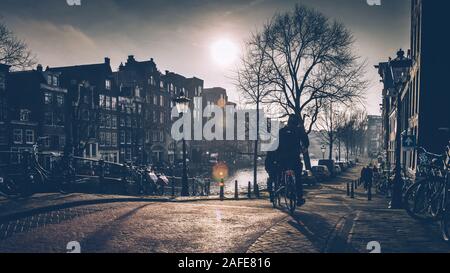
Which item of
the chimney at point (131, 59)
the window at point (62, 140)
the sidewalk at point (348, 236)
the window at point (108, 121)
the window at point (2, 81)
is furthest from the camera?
the chimney at point (131, 59)

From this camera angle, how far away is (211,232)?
4.61 metres

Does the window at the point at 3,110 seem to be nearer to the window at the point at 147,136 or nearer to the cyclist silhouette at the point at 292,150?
the window at the point at 147,136

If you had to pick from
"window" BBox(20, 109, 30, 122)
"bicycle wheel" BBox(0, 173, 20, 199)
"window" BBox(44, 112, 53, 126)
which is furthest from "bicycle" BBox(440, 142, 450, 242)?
"window" BBox(44, 112, 53, 126)

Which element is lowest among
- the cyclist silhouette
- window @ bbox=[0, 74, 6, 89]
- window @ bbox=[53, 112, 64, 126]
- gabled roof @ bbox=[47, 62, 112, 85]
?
the cyclist silhouette

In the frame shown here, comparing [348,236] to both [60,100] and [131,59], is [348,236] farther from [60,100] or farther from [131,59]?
[131,59]

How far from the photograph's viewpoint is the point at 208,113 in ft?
247

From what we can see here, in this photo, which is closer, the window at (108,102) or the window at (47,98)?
the window at (47,98)

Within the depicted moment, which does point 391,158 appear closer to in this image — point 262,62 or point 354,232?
point 262,62

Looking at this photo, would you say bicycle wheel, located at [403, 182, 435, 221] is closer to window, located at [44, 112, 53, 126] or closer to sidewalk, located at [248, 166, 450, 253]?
sidewalk, located at [248, 166, 450, 253]

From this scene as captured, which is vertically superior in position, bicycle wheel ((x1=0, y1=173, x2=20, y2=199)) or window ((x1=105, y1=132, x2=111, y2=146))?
window ((x1=105, y1=132, x2=111, y2=146))

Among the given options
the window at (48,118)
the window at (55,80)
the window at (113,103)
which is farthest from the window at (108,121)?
the window at (55,80)

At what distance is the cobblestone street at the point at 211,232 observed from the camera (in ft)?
12.9

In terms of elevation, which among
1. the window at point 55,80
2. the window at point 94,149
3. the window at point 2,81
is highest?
the window at point 55,80

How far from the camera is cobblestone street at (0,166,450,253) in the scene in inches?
155
